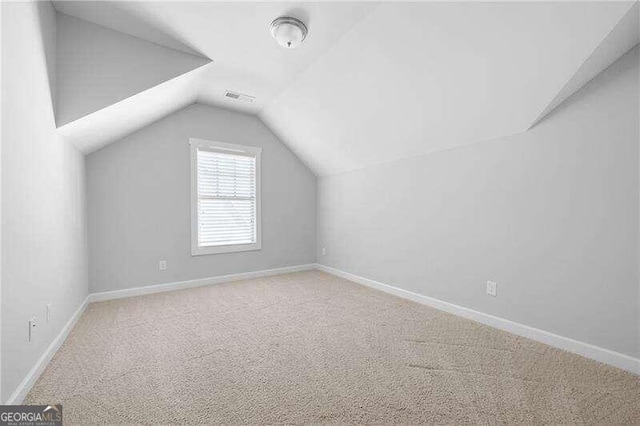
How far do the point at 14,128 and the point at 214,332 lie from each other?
1917 millimetres

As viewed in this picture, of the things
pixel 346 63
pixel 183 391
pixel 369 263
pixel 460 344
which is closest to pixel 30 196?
pixel 183 391

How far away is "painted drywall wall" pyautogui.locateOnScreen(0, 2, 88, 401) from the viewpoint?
1.43 m

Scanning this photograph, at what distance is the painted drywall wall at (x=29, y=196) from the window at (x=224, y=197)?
159 centimetres

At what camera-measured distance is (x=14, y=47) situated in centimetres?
149

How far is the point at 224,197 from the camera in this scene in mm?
4133

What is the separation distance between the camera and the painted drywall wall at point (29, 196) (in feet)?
4.68

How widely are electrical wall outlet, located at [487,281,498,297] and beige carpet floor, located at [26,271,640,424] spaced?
0.31m

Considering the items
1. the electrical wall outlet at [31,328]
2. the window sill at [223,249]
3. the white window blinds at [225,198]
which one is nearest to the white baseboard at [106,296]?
the electrical wall outlet at [31,328]

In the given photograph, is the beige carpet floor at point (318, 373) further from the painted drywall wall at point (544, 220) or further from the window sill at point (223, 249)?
the window sill at point (223, 249)

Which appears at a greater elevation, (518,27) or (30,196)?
(518,27)

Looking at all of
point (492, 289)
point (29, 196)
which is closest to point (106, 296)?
point (29, 196)

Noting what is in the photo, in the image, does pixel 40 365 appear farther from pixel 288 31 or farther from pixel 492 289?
pixel 492 289

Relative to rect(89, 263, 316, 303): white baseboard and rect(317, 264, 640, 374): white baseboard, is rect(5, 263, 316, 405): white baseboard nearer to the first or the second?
rect(89, 263, 316, 303): white baseboard

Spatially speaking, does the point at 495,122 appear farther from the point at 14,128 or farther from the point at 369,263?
the point at 14,128
